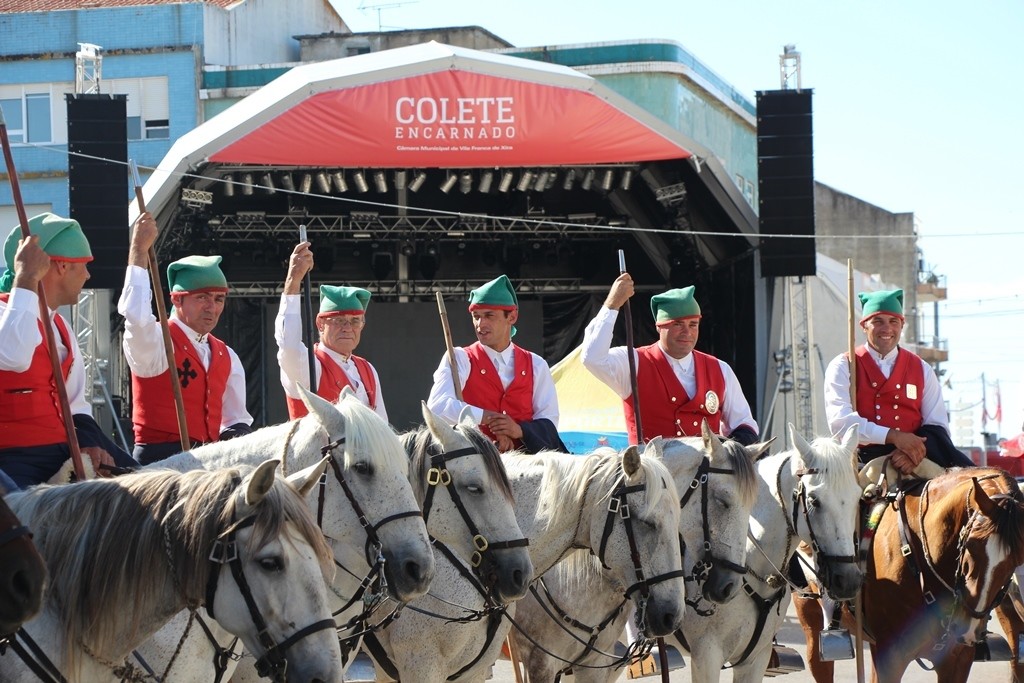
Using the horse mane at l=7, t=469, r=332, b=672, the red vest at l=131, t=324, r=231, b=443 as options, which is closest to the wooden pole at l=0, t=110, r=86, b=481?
the horse mane at l=7, t=469, r=332, b=672

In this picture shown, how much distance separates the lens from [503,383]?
7262mm

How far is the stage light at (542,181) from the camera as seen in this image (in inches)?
678

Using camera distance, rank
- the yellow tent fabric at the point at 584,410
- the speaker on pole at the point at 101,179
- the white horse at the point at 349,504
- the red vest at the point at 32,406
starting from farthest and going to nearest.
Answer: the yellow tent fabric at the point at 584,410
the speaker on pole at the point at 101,179
the red vest at the point at 32,406
the white horse at the point at 349,504

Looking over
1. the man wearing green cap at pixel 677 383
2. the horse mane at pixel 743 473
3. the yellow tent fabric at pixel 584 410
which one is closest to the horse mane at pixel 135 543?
the horse mane at pixel 743 473

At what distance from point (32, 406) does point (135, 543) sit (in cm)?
161

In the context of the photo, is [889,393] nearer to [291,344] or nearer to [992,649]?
[992,649]

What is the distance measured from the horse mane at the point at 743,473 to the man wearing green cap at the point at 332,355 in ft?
6.04

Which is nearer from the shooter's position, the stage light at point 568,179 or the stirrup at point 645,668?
the stirrup at point 645,668

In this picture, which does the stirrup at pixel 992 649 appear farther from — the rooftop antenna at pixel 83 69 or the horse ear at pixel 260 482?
the rooftop antenna at pixel 83 69

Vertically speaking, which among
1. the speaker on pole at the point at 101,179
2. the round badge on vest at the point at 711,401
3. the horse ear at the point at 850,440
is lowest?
the horse ear at the point at 850,440

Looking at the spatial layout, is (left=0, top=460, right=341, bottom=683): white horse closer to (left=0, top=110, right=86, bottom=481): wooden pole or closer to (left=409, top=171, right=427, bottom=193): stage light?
(left=0, top=110, right=86, bottom=481): wooden pole

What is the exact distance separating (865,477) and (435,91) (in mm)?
9812

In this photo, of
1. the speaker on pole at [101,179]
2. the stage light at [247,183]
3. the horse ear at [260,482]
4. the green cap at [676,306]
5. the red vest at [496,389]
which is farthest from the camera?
the stage light at [247,183]

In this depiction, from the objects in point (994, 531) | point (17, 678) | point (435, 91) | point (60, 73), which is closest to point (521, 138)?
point (435, 91)
